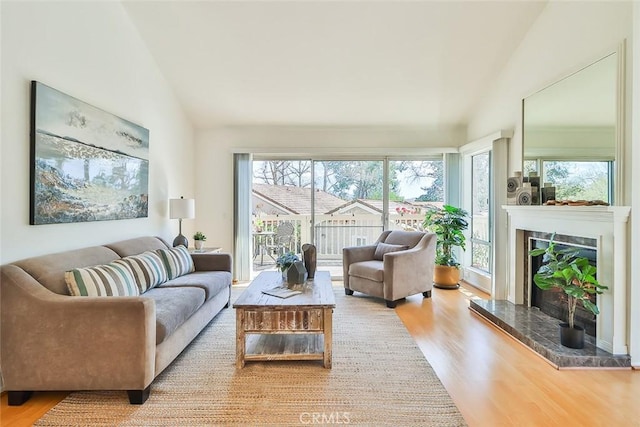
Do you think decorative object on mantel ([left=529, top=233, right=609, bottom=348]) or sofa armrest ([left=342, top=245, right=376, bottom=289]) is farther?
sofa armrest ([left=342, top=245, right=376, bottom=289])

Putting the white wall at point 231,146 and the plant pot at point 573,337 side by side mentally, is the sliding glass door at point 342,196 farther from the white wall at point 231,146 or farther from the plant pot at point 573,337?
the plant pot at point 573,337

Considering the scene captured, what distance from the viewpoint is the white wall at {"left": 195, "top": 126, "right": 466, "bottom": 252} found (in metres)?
5.23

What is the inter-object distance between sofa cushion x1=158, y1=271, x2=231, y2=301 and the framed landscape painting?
88cm

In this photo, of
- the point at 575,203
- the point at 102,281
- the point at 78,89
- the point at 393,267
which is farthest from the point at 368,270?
the point at 78,89

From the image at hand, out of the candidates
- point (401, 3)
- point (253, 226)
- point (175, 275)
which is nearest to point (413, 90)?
point (401, 3)

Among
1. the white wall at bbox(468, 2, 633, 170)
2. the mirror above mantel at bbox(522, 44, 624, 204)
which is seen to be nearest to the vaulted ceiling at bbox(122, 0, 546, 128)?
the white wall at bbox(468, 2, 633, 170)

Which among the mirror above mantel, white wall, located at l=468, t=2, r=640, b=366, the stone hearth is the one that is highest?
white wall, located at l=468, t=2, r=640, b=366

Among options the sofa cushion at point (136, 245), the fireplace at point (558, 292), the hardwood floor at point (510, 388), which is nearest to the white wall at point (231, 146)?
the sofa cushion at point (136, 245)

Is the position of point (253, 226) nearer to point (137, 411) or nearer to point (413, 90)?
point (413, 90)

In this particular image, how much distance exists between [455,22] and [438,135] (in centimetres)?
202

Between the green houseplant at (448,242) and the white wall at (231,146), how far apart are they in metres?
1.10

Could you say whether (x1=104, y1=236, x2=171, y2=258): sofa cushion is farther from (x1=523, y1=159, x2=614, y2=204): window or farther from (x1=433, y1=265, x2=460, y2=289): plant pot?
(x1=523, y1=159, x2=614, y2=204): window

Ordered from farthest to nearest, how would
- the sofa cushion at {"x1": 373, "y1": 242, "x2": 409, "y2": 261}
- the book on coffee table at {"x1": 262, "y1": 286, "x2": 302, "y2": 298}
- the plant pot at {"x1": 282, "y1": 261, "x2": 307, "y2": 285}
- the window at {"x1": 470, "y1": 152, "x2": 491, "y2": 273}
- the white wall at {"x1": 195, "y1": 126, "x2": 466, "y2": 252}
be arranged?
1. the white wall at {"x1": 195, "y1": 126, "x2": 466, "y2": 252}
2. the window at {"x1": 470, "y1": 152, "x2": 491, "y2": 273}
3. the sofa cushion at {"x1": 373, "y1": 242, "x2": 409, "y2": 261}
4. the plant pot at {"x1": 282, "y1": 261, "x2": 307, "y2": 285}
5. the book on coffee table at {"x1": 262, "y1": 286, "x2": 302, "y2": 298}

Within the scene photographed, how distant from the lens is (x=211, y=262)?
3715mm
